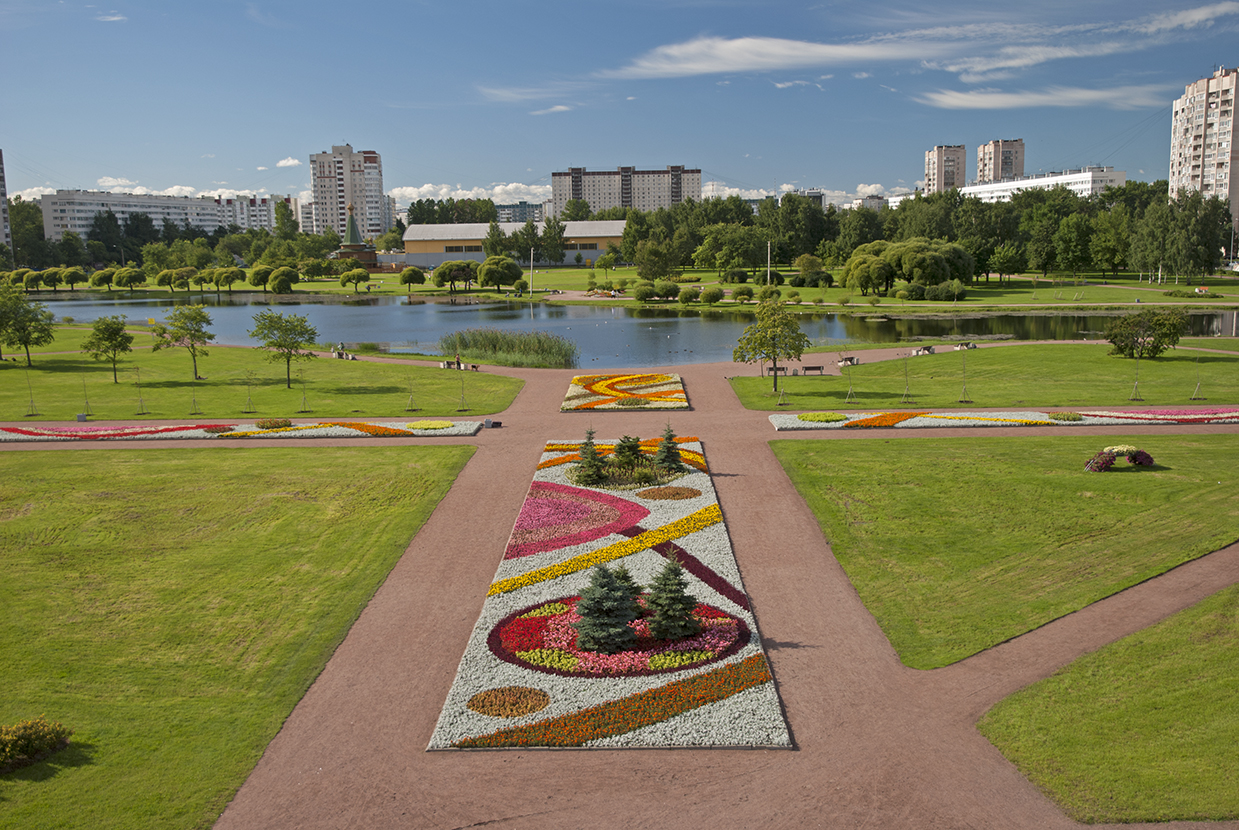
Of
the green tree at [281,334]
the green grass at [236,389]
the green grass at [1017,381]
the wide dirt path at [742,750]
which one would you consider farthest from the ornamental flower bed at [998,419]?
the green tree at [281,334]

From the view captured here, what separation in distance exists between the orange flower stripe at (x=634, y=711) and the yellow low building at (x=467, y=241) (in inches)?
6097

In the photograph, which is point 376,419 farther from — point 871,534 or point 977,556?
point 977,556

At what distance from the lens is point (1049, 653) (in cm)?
1570

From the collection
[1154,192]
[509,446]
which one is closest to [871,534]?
[509,446]

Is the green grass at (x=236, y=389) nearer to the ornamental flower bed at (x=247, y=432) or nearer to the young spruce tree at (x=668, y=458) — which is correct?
the ornamental flower bed at (x=247, y=432)

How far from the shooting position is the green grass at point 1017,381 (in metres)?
37.2

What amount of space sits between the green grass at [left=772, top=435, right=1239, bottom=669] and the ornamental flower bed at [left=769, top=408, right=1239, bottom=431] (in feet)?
7.70

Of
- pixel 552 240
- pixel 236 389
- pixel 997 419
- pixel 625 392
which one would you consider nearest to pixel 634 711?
pixel 997 419

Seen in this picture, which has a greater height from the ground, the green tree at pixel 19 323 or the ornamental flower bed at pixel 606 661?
the green tree at pixel 19 323

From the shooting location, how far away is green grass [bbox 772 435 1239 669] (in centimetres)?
1753

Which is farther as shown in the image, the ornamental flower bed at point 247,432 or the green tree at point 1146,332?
the green tree at point 1146,332

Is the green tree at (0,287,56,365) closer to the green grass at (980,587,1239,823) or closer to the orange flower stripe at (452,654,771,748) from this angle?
the orange flower stripe at (452,654,771,748)

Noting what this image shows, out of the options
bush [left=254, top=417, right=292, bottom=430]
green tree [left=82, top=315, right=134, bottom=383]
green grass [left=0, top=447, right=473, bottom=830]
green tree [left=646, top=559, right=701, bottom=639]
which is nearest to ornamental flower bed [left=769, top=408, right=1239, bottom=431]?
green grass [left=0, top=447, right=473, bottom=830]

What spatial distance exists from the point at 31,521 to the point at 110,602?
24.6ft
